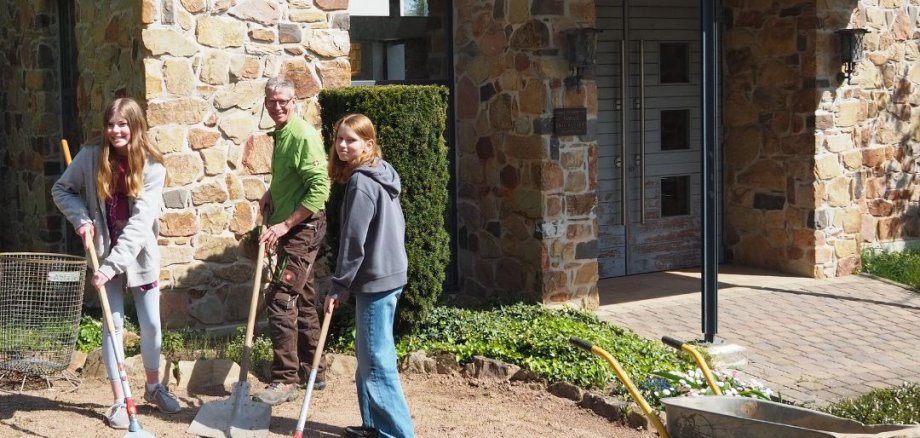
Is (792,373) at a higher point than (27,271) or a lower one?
lower

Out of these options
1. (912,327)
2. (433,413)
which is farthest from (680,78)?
(433,413)

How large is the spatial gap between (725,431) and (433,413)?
2.28 m

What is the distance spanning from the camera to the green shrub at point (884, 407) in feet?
19.5

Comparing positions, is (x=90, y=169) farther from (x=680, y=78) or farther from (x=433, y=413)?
(x=680, y=78)

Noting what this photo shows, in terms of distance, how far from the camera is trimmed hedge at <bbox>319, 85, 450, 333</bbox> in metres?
7.34

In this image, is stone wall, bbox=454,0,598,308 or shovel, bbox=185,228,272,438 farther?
stone wall, bbox=454,0,598,308

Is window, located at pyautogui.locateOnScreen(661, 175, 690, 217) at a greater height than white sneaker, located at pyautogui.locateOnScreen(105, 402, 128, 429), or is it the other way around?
window, located at pyautogui.locateOnScreen(661, 175, 690, 217)

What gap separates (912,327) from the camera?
8.84m

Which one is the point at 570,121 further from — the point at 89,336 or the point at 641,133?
the point at 89,336

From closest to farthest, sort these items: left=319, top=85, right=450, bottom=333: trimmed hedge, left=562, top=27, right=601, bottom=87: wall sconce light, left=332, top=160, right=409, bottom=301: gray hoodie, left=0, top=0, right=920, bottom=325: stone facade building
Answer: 1. left=332, top=160, right=409, bottom=301: gray hoodie
2. left=319, top=85, right=450, bottom=333: trimmed hedge
3. left=0, top=0, right=920, bottom=325: stone facade building
4. left=562, top=27, right=601, bottom=87: wall sconce light

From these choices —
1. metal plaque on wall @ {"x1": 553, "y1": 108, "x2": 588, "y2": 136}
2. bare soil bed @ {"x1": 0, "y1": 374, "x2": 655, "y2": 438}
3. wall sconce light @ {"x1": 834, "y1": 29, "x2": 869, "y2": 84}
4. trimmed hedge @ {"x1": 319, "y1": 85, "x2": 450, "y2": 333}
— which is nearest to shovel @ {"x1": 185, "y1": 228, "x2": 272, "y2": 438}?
bare soil bed @ {"x1": 0, "y1": 374, "x2": 655, "y2": 438}

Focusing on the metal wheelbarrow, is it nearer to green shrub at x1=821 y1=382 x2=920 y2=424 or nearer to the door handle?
green shrub at x1=821 y1=382 x2=920 y2=424

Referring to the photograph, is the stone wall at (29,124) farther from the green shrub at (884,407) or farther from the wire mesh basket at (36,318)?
the green shrub at (884,407)

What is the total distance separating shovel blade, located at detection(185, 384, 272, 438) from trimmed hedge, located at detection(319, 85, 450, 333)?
1708 millimetres
